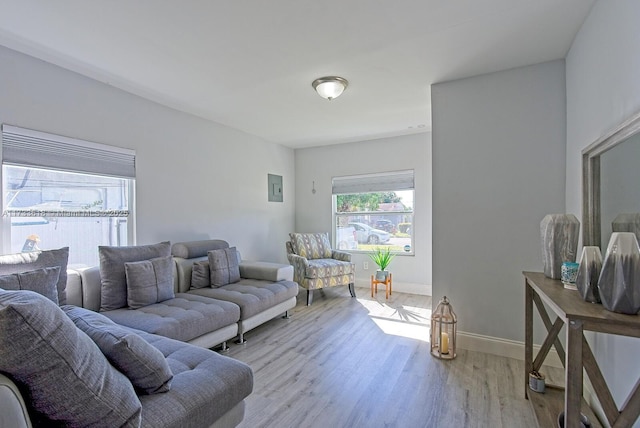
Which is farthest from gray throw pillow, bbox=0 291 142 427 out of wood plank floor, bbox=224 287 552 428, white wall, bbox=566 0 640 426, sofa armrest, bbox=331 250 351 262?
sofa armrest, bbox=331 250 351 262

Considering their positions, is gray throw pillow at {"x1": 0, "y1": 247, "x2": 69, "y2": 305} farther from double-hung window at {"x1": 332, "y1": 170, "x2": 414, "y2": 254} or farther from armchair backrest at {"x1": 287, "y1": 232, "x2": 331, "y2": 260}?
double-hung window at {"x1": 332, "y1": 170, "x2": 414, "y2": 254}

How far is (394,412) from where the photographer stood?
1.92 m

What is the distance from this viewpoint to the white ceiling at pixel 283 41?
185 cm

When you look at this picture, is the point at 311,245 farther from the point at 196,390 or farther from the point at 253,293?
the point at 196,390

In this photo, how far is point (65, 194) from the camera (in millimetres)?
2693

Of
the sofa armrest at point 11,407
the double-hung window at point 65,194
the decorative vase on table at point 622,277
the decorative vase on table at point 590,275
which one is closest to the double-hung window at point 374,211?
the double-hung window at point 65,194

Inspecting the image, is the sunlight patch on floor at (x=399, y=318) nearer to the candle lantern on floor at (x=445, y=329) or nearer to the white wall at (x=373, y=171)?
the candle lantern on floor at (x=445, y=329)

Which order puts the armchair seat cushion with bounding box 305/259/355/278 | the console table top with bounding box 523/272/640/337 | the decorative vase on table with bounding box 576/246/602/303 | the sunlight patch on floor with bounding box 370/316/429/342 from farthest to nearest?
the armchair seat cushion with bounding box 305/259/355/278 < the sunlight patch on floor with bounding box 370/316/429/342 < the decorative vase on table with bounding box 576/246/602/303 < the console table top with bounding box 523/272/640/337

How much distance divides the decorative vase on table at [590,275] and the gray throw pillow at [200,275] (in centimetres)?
307

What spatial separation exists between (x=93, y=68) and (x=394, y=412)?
3.43 meters

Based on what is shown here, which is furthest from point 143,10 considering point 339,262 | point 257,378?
point 339,262

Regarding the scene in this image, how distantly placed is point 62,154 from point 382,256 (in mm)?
3963

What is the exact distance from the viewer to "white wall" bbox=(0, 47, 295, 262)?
2.44m

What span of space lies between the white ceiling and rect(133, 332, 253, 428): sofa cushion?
6.52ft
